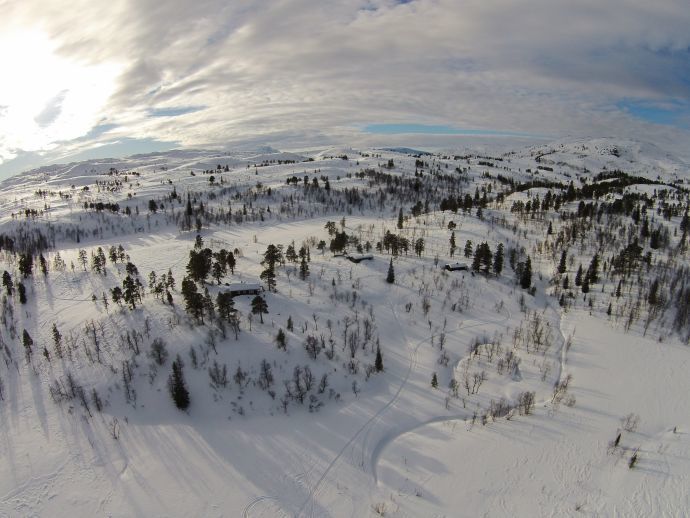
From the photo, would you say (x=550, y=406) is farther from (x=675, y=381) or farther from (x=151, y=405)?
(x=151, y=405)

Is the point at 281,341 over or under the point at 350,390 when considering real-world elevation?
over

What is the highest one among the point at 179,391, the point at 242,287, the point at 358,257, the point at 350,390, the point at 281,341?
the point at 358,257

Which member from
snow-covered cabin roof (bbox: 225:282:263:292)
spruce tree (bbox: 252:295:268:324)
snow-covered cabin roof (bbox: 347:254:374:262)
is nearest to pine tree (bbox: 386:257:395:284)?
snow-covered cabin roof (bbox: 347:254:374:262)

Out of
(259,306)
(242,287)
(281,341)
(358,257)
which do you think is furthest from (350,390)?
(358,257)

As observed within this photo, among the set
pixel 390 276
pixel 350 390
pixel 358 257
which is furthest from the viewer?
pixel 358 257

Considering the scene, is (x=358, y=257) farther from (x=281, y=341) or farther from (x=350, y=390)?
(x=350, y=390)

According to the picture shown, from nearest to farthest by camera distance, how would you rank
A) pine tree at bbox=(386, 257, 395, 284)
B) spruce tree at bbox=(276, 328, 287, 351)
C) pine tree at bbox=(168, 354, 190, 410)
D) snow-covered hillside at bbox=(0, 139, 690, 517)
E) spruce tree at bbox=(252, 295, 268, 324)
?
snow-covered hillside at bbox=(0, 139, 690, 517)
pine tree at bbox=(168, 354, 190, 410)
spruce tree at bbox=(276, 328, 287, 351)
spruce tree at bbox=(252, 295, 268, 324)
pine tree at bbox=(386, 257, 395, 284)

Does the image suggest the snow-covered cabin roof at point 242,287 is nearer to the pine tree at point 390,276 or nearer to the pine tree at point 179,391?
the pine tree at point 179,391

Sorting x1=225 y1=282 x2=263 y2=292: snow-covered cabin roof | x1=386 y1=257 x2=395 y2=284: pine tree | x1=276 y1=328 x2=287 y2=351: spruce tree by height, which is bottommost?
x1=276 y1=328 x2=287 y2=351: spruce tree

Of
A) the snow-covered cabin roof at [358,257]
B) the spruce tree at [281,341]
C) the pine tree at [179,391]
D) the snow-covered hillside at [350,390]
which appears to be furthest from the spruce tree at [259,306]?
the snow-covered cabin roof at [358,257]

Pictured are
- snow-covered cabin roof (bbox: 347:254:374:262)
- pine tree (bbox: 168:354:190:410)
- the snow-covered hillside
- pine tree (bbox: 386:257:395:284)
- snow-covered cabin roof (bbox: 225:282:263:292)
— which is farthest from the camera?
snow-covered cabin roof (bbox: 347:254:374:262)

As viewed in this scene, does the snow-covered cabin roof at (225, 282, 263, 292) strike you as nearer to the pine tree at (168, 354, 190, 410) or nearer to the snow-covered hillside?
the snow-covered hillside
